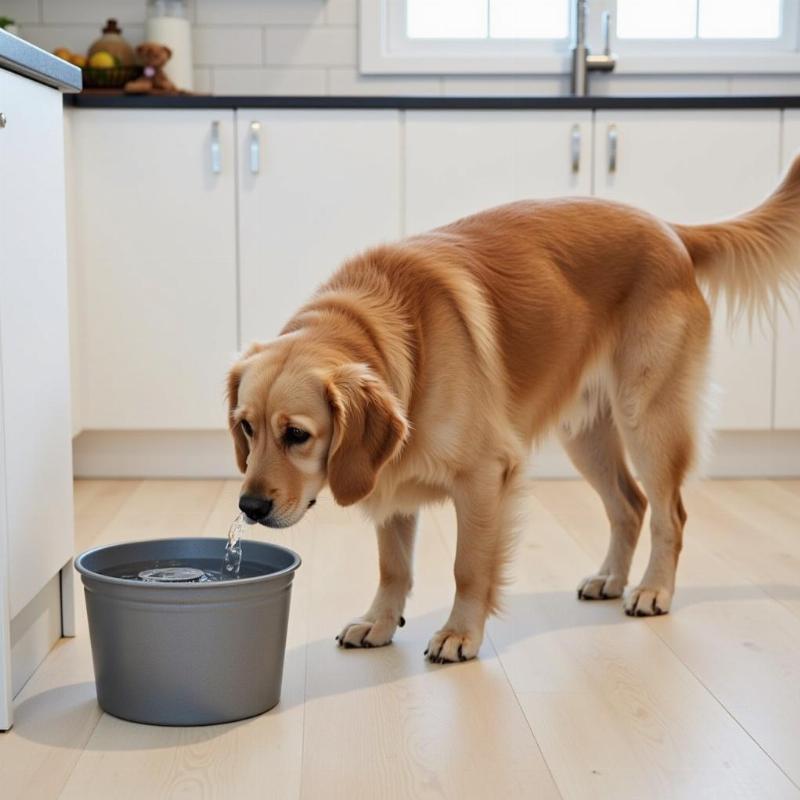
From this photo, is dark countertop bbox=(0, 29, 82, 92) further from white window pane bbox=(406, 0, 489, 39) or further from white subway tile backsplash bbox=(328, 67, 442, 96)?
white window pane bbox=(406, 0, 489, 39)

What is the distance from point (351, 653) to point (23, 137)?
3.49 feet

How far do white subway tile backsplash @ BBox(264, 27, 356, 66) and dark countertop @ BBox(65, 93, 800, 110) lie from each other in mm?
716

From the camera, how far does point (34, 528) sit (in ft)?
6.77

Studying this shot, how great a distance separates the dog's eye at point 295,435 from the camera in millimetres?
1938

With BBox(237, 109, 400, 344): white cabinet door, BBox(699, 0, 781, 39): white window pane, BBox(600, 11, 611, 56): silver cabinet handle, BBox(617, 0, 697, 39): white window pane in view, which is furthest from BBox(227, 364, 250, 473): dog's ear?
BBox(699, 0, 781, 39): white window pane

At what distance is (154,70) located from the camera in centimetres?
406

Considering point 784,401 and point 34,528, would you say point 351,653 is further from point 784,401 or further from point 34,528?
point 784,401

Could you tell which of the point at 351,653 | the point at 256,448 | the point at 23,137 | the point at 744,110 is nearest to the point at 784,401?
the point at 744,110

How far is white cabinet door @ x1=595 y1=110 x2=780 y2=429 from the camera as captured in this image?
381cm

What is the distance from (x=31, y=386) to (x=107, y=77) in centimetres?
230

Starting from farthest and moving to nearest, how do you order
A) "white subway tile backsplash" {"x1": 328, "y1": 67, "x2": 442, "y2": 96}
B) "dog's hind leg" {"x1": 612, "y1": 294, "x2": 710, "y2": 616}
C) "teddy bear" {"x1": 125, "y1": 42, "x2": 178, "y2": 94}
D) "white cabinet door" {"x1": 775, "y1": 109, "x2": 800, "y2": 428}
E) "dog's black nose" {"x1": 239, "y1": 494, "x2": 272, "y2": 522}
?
1. "white subway tile backsplash" {"x1": 328, "y1": 67, "x2": 442, "y2": 96}
2. "teddy bear" {"x1": 125, "y1": 42, "x2": 178, "y2": 94}
3. "white cabinet door" {"x1": 775, "y1": 109, "x2": 800, "y2": 428}
4. "dog's hind leg" {"x1": 612, "y1": 294, "x2": 710, "y2": 616}
5. "dog's black nose" {"x1": 239, "y1": 494, "x2": 272, "y2": 522}

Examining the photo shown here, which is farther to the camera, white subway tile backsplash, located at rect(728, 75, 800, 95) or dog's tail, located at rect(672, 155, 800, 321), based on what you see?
white subway tile backsplash, located at rect(728, 75, 800, 95)

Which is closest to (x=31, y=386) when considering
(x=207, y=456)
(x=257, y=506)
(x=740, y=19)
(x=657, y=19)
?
(x=257, y=506)

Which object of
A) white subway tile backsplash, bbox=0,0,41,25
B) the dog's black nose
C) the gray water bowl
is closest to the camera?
the gray water bowl
